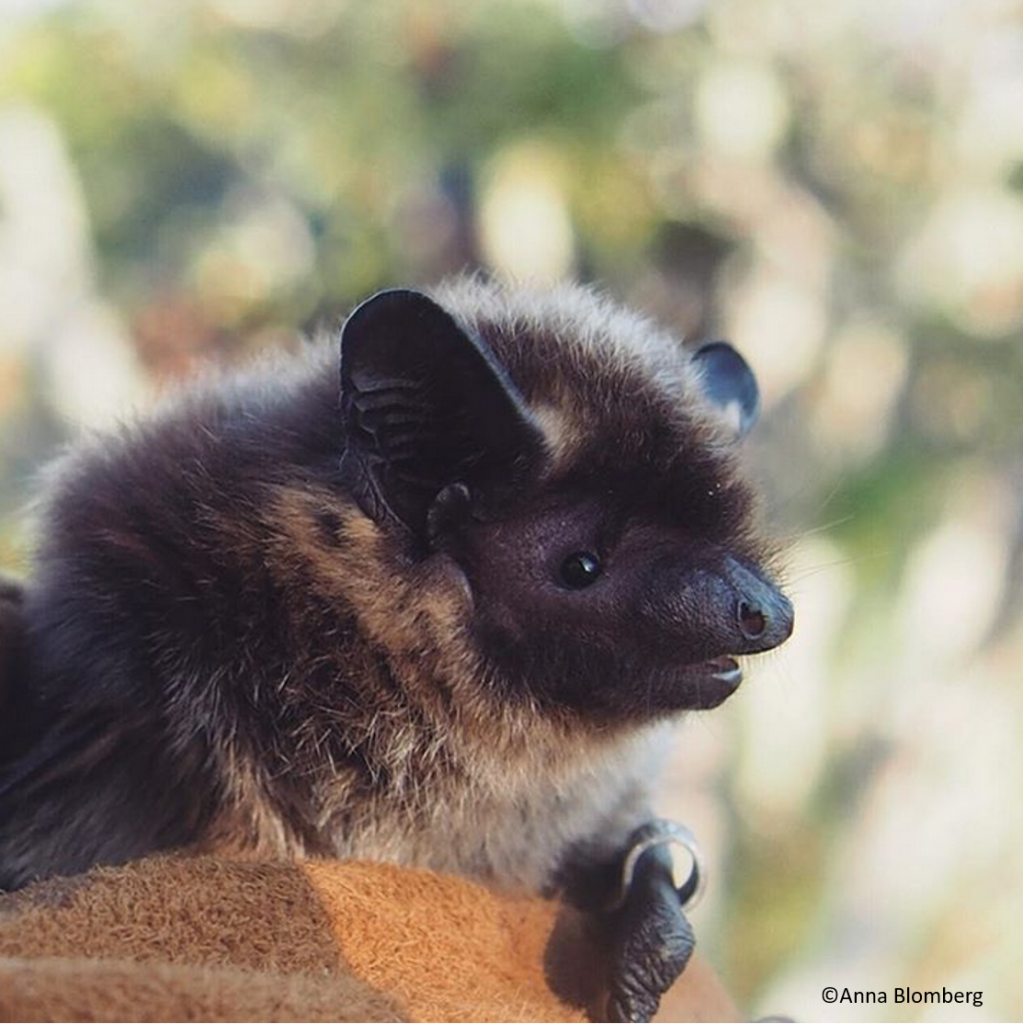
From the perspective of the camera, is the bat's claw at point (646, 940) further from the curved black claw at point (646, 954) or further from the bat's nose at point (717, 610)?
the bat's nose at point (717, 610)

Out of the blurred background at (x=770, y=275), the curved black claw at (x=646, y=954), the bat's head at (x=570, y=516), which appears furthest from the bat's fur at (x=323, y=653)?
the blurred background at (x=770, y=275)

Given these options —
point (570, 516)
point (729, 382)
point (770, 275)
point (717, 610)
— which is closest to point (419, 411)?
point (570, 516)

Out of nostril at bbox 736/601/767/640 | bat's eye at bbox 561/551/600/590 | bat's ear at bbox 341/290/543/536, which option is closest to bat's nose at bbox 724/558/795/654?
nostril at bbox 736/601/767/640

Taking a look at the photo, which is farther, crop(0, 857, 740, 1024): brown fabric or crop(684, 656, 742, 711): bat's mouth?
crop(684, 656, 742, 711): bat's mouth

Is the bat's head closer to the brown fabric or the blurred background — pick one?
the brown fabric

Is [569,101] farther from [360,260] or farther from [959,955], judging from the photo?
[959,955]
